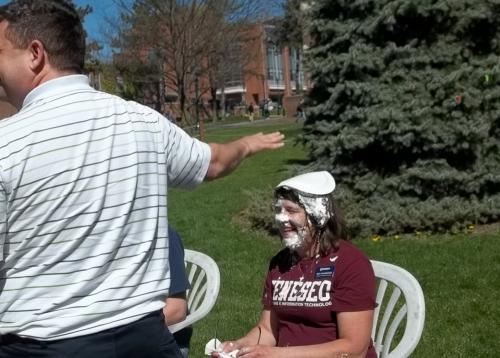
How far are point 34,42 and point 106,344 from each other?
2.66ft

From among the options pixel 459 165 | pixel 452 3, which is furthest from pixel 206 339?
pixel 452 3

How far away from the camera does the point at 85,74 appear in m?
2.12

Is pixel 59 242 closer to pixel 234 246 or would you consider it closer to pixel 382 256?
pixel 382 256

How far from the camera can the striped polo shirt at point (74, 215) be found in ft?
6.31

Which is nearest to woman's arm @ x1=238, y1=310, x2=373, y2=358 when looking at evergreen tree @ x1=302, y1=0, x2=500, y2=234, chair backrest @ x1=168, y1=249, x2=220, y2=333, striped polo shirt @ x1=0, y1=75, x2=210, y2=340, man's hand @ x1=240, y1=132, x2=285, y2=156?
chair backrest @ x1=168, y1=249, x2=220, y2=333

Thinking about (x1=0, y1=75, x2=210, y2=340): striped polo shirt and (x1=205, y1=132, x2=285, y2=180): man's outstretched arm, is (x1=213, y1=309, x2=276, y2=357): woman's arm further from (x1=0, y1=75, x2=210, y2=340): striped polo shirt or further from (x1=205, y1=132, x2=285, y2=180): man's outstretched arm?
(x1=0, y1=75, x2=210, y2=340): striped polo shirt

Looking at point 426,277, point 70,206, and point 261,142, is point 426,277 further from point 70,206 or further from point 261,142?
point 70,206

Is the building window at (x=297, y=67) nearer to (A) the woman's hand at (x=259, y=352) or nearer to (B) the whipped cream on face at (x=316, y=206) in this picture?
(B) the whipped cream on face at (x=316, y=206)

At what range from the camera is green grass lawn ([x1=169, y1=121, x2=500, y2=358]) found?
4844 millimetres

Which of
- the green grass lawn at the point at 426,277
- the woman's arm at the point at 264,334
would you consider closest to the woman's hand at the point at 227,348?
the woman's arm at the point at 264,334

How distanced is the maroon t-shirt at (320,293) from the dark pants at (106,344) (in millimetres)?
901

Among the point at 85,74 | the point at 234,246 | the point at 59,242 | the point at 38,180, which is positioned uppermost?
the point at 85,74

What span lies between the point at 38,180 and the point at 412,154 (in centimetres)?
658

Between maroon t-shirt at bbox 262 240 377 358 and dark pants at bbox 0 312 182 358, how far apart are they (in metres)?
0.90
